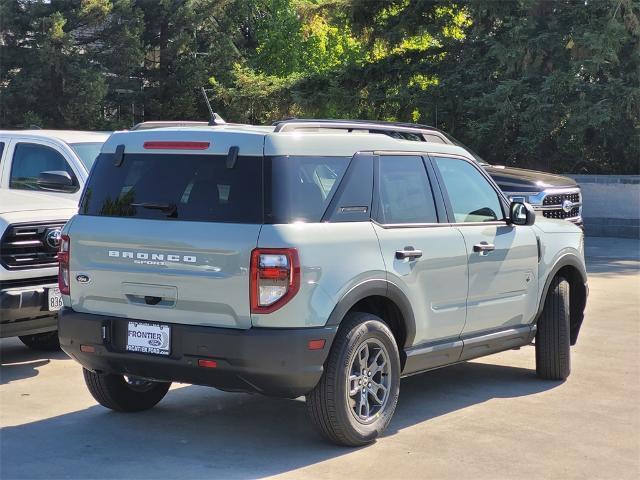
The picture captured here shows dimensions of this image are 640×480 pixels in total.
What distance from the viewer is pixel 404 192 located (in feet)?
21.5

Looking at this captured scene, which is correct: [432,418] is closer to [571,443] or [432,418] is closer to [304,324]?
[571,443]

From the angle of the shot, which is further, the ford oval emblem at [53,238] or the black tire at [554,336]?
the ford oval emblem at [53,238]

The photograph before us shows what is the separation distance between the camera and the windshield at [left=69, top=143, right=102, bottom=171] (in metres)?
9.75

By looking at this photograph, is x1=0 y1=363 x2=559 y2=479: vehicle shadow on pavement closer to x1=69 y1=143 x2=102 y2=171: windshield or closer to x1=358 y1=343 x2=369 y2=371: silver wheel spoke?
x1=358 y1=343 x2=369 y2=371: silver wheel spoke

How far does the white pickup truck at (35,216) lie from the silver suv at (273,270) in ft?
4.93

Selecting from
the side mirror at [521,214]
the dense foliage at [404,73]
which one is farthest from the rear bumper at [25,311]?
the dense foliage at [404,73]

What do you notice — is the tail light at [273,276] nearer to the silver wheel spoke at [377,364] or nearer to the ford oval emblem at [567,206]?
the silver wheel spoke at [377,364]

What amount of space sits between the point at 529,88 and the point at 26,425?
693 inches

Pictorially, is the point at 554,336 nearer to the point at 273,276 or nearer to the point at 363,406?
the point at 363,406

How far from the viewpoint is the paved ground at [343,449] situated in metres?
5.61

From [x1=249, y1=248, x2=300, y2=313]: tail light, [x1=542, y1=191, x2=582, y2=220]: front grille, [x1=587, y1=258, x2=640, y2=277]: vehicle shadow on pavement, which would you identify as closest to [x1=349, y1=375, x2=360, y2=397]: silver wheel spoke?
[x1=249, y1=248, x2=300, y2=313]: tail light

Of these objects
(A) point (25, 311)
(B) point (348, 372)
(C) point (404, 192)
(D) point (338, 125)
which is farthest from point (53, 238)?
(B) point (348, 372)

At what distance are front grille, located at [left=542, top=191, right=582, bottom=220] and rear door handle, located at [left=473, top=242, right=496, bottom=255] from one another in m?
6.48

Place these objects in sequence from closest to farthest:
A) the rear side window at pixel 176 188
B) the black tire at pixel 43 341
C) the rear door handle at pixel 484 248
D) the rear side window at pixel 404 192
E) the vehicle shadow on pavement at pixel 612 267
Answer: the rear side window at pixel 176 188 → the rear side window at pixel 404 192 → the rear door handle at pixel 484 248 → the black tire at pixel 43 341 → the vehicle shadow on pavement at pixel 612 267
